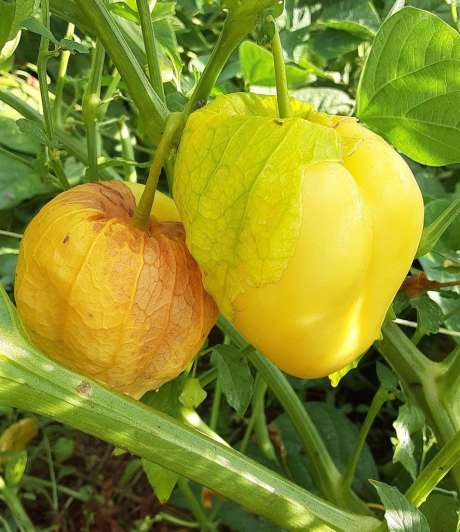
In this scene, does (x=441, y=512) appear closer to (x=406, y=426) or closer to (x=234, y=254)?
(x=406, y=426)

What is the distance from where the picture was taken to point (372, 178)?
47 cm

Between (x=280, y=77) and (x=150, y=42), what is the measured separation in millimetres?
134

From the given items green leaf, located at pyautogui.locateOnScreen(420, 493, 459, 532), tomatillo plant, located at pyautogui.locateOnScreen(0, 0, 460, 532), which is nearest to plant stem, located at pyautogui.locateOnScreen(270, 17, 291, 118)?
tomatillo plant, located at pyautogui.locateOnScreen(0, 0, 460, 532)

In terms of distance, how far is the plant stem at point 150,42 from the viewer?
541mm

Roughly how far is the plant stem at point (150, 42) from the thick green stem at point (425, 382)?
306 mm

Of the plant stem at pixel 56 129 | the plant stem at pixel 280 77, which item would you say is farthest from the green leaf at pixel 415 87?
the plant stem at pixel 56 129

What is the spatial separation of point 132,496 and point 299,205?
0.79m

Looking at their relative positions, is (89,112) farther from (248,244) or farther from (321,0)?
(321,0)

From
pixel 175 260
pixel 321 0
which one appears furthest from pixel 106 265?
pixel 321 0

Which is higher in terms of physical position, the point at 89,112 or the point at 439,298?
the point at 89,112

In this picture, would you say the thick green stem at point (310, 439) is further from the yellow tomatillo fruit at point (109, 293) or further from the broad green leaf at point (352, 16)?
the broad green leaf at point (352, 16)

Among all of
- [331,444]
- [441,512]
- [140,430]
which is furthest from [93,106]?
[331,444]

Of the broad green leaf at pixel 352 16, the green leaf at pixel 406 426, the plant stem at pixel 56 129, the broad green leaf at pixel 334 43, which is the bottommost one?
the green leaf at pixel 406 426

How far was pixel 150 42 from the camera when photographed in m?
0.57
